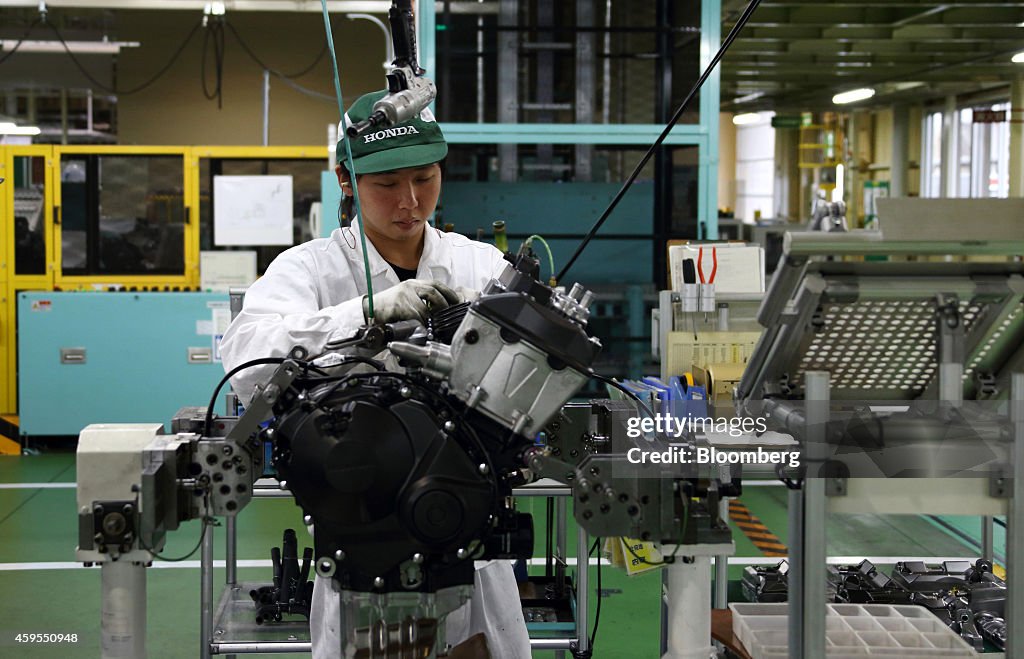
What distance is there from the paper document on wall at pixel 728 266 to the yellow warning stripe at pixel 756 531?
969 millimetres

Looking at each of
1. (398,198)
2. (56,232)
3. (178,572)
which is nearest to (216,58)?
(56,232)

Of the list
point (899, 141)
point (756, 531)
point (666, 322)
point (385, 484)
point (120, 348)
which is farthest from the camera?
point (899, 141)

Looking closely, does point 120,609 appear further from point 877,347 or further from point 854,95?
point 854,95

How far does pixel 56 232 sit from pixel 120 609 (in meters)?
5.33

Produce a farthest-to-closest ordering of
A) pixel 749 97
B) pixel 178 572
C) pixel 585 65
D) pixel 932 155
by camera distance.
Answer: pixel 749 97, pixel 932 155, pixel 585 65, pixel 178 572

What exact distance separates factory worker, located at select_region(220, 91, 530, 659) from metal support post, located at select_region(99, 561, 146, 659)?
0.90ft

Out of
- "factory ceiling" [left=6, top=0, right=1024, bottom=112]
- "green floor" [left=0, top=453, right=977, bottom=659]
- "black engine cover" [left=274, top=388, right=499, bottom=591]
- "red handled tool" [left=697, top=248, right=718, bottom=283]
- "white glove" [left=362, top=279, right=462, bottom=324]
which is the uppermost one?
"factory ceiling" [left=6, top=0, right=1024, bottom=112]

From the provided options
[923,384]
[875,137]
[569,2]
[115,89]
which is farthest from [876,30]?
[923,384]

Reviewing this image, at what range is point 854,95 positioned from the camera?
38.5 ft

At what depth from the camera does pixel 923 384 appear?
158 cm

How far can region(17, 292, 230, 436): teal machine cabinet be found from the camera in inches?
237

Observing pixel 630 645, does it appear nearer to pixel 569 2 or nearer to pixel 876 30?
pixel 569 2

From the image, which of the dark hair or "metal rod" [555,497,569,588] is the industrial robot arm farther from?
"metal rod" [555,497,569,588]

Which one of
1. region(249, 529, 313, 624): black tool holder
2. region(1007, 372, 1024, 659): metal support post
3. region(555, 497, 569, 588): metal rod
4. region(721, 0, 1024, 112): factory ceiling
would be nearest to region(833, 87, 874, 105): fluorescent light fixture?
region(721, 0, 1024, 112): factory ceiling
